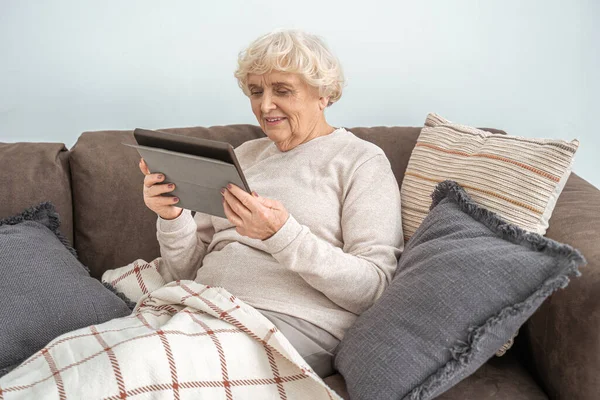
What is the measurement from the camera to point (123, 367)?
125 centimetres

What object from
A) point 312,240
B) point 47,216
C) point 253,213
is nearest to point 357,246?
point 312,240

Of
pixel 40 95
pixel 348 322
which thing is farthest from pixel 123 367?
pixel 40 95

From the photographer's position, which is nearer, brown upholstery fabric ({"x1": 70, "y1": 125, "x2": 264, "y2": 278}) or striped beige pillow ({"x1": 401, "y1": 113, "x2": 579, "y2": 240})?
striped beige pillow ({"x1": 401, "y1": 113, "x2": 579, "y2": 240})

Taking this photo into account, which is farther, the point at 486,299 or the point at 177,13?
the point at 177,13

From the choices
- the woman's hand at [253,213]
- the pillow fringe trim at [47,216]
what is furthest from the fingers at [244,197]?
the pillow fringe trim at [47,216]

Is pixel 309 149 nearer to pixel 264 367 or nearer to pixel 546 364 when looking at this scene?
pixel 264 367

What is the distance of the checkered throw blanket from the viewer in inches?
48.7

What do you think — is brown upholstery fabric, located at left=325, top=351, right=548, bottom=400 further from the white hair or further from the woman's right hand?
the white hair

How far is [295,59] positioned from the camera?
1.70 m

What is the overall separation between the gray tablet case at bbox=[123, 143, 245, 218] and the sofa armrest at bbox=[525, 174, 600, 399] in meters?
0.71

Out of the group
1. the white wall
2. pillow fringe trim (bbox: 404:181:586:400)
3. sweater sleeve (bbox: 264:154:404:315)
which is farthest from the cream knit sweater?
the white wall

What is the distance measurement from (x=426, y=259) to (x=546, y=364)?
13.7 inches

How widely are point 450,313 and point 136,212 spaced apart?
3.33ft

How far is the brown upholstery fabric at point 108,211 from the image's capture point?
1923 millimetres
